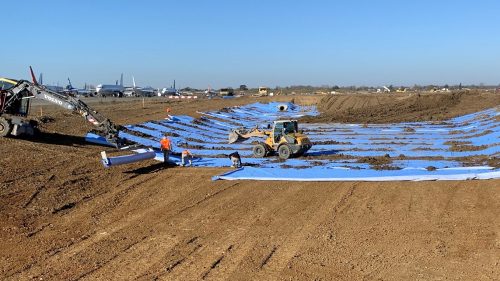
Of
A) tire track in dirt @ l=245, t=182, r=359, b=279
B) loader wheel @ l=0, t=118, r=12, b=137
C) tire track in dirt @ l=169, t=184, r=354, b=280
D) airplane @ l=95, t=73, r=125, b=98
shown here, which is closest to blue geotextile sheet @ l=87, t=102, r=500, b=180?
tire track in dirt @ l=245, t=182, r=359, b=279

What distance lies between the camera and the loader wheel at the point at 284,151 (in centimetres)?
1842

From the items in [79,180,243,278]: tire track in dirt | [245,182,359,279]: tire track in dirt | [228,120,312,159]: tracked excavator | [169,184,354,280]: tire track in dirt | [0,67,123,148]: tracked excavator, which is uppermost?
[0,67,123,148]: tracked excavator

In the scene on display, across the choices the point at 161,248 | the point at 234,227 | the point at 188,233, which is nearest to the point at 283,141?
the point at 234,227

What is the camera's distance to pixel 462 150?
66.9 feet

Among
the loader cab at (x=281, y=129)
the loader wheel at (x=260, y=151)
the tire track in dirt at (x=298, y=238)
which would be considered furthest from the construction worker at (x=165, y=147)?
the tire track in dirt at (x=298, y=238)

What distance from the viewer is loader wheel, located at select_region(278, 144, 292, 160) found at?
18425 mm

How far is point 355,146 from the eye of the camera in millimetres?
22891

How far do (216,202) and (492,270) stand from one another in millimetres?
6505

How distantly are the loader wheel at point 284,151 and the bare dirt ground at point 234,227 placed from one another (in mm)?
3876

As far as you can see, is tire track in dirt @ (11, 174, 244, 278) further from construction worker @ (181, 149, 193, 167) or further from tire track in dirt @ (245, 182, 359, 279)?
construction worker @ (181, 149, 193, 167)

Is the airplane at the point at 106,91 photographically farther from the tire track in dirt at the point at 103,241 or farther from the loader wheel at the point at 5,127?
the tire track in dirt at the point at 103,241

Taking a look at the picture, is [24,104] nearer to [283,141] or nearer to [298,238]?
[283,141]

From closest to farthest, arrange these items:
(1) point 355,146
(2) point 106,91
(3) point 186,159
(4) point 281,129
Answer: (3) point 186,159 < (4) point 281,129 < (1) point 355,146 < (2) point 106,91

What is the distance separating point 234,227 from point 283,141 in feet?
29.1
